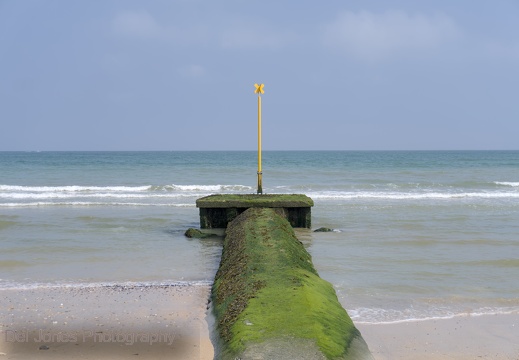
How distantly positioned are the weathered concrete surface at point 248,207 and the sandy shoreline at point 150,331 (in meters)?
5.93

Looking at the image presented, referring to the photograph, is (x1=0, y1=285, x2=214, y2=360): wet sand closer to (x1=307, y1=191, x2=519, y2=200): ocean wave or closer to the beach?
the beach

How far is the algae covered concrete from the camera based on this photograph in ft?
16.0

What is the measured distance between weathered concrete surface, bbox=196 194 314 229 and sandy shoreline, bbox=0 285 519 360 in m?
5.93

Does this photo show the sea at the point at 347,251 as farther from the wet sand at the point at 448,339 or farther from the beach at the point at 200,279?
the wet sand at the point at 448,339

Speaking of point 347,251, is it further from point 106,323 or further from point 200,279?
point 106,323

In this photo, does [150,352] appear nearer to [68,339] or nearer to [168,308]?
[68,339]

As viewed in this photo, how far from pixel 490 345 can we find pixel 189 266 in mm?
5323

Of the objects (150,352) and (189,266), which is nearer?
(150,352)

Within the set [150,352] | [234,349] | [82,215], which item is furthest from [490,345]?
[82,215]

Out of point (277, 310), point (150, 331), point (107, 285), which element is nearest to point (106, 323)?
point (150, 331)

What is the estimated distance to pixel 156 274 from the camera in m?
9.80

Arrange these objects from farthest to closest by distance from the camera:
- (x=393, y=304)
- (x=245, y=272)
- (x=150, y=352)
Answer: (x=393, y=304), (x=245, y=272), (x=150, y=352)

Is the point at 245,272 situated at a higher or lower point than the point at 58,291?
higher

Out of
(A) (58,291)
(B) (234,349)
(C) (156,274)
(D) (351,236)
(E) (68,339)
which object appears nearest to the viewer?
(B) (234,349)
